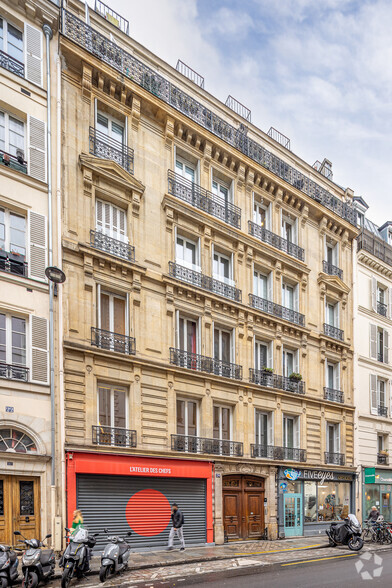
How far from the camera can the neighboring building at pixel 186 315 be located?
53.3 ft

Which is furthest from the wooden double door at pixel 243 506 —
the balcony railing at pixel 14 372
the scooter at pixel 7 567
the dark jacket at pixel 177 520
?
the scooter at pixel 7 567

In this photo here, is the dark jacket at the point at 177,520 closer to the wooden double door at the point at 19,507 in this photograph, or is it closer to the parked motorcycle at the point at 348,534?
the wooden double door at the point at 19,507

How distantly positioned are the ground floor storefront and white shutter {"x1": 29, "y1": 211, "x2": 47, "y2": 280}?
1263cm

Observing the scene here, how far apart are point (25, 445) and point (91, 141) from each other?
9.69 meters

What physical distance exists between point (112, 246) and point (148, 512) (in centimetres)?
854

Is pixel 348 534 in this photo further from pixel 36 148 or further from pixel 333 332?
pixel 36 148

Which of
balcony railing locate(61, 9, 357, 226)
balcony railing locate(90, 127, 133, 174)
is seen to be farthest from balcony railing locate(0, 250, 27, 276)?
balcony railing locate(61, 9, 357, 226)

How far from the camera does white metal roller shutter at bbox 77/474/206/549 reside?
15078 millimetres

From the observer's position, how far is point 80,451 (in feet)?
48.8

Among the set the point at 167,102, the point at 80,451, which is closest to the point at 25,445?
the point at 80,451

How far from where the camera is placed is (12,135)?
15.4 m

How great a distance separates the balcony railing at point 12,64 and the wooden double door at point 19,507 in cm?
1138

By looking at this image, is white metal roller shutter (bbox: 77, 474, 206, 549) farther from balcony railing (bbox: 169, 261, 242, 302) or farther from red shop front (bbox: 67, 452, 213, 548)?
balcony railing (bbox: 169, 261, 242, 302)

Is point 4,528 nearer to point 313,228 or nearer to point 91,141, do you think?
point 91,141
